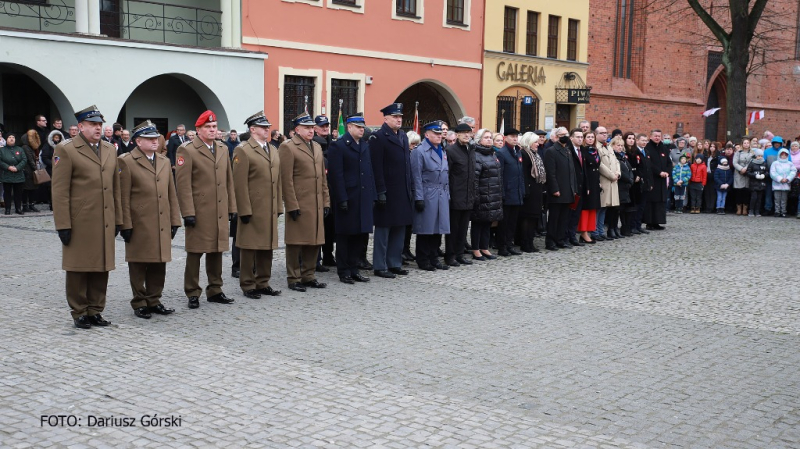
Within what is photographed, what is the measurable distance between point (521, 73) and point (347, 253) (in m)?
23.0

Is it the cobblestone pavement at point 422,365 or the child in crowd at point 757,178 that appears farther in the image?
the child in crowd at point 757,178

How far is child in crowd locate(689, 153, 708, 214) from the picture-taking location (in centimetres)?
2291

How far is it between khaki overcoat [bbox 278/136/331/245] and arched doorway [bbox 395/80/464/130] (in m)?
19.6

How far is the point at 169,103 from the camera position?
23.8 meters

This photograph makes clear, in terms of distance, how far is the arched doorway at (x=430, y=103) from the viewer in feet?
100

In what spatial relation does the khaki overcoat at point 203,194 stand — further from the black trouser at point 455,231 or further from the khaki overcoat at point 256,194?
the black trouser at point 455,231

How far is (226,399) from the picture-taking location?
609cm

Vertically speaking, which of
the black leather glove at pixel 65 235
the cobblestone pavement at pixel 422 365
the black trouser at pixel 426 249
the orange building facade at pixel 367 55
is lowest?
the cobblestone pavement at pixel 422 365

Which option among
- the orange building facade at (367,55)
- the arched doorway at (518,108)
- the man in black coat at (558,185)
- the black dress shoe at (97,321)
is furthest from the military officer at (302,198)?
the arched doorway at (518,108)

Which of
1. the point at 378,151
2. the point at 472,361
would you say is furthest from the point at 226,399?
the point at 378,151

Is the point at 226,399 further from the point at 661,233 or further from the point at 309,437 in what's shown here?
the point at 661,233

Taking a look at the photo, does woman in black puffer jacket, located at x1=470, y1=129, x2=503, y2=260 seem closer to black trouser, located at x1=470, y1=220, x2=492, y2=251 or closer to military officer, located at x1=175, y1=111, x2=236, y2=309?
black trouser, located at x1=470, y1=220, x2=492, y2=251

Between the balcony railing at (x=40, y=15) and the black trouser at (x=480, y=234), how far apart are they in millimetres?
11552
